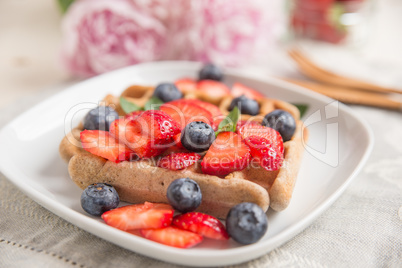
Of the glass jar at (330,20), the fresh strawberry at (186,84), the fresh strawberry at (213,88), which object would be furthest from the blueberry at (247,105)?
the glass jar at (330,20)

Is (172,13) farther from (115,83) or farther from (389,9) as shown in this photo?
(389,9)

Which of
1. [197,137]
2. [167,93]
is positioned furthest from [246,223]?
[167,93]

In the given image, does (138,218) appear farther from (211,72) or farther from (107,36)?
(107,36)

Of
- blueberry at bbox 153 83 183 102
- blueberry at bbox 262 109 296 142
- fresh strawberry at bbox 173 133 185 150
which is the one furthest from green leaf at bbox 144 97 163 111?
blueberry at bbox 262 109 296 142

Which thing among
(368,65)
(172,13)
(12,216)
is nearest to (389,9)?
(368,65)

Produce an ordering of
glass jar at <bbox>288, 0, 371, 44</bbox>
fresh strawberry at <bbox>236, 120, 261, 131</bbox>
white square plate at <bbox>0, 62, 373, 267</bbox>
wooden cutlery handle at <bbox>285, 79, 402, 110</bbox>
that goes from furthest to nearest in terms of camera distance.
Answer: glass jar at <bbox>288, 0, 371, 44</bbox> → wooden cutlery handle at <bbox>285, 79, 402, 110</bbox> → fresh strawberry at <bbox>236, 120, 261, 131</bbox> → white square plate at <bbox>0, 62, 373, 267</bbox>

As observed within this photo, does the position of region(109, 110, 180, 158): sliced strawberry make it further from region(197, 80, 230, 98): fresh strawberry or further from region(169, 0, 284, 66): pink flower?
region(169, 0, 284, 66): pink flower
